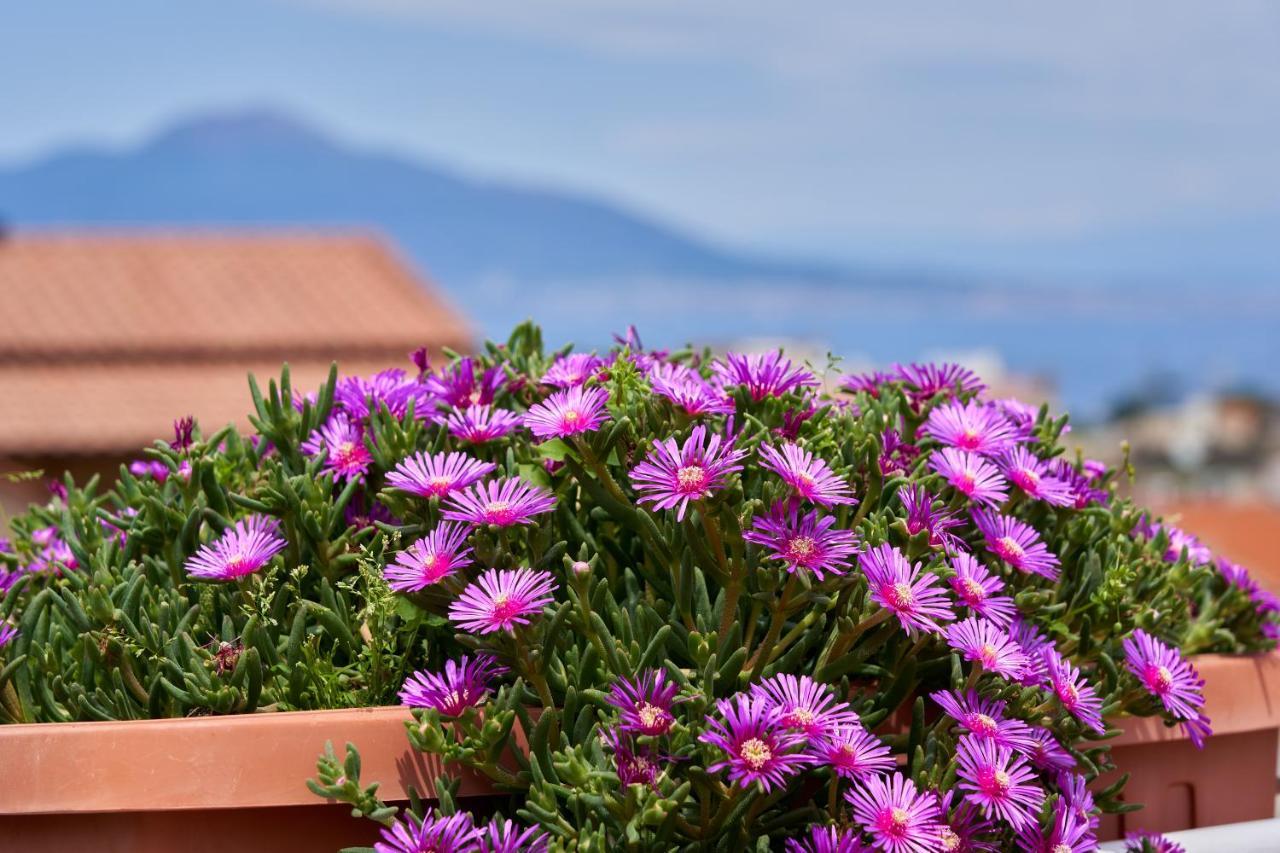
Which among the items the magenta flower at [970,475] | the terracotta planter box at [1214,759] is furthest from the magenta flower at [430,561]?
the terracotta planter box at [1214,759]

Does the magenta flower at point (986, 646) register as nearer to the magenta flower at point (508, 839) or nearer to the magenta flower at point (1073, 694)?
the magenta flower at point (1073, 694)

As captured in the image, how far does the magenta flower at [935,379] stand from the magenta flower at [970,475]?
160 millimetres

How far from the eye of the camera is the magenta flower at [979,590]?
119 cm

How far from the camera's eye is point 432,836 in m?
1.07

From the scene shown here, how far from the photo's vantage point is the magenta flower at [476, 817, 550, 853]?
1.07 m

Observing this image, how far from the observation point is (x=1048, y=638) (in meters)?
1.39

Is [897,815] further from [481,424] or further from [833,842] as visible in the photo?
[481,424]

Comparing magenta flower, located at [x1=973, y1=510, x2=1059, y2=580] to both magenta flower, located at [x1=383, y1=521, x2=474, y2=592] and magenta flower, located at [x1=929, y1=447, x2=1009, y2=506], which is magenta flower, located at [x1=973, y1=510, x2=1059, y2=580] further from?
magenta flower, located at [x1=383, y1=521, x2=474, y2=592]

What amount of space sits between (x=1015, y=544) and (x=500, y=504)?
469 mm

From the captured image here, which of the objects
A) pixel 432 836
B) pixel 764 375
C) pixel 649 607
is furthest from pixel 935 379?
pixel 432 836

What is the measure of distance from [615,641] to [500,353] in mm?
472

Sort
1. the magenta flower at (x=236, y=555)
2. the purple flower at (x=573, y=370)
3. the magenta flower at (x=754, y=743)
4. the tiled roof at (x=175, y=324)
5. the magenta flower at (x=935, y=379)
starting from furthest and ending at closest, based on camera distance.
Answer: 1. the tiled roof at (x=175, y=324)
2. the magenta flower at (x=935, y=379)
3. the purple flower at (x=573, y=370)
4. the magenta flower at (x=236, y=555)
5. the magenta flower at (x=754, y=743)

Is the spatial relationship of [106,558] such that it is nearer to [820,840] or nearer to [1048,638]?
[820,840]

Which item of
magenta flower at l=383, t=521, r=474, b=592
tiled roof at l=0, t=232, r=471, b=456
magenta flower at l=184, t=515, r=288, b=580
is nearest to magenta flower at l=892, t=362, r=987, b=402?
magenta flower at l=383, t=521, r=474, b=592
